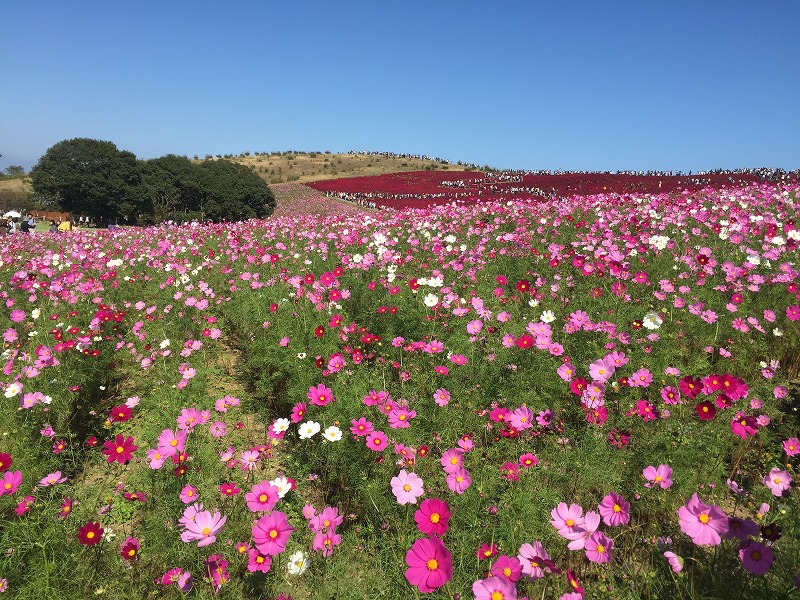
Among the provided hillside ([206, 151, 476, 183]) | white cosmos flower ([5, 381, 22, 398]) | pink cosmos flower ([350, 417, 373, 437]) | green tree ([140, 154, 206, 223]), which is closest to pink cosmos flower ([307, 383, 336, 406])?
pink cosmos flower ([350, 417, 373, 437])

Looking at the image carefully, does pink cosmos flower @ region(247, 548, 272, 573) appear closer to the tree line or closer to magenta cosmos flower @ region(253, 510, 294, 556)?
magenta cosmos flower @ region(253, 510, 294, 556)

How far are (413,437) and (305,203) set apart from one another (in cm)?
2499

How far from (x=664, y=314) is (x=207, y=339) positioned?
14.2 feet

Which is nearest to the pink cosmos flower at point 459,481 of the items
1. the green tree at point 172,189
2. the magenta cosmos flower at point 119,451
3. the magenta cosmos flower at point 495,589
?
the magenta cosmos flower at point 495,589

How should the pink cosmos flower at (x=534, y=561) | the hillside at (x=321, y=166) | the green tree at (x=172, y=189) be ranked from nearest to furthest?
the pink cosmos flower at (x=534, y=561) → the green tree at (x=172, y=189) → the hillside at (x=321, y=166)

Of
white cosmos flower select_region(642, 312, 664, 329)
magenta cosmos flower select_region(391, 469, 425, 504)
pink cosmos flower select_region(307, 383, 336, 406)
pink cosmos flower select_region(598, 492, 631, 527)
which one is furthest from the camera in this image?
white cosmos flower select_region(642, 312, 664, 329)

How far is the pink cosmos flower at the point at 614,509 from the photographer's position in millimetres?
1444

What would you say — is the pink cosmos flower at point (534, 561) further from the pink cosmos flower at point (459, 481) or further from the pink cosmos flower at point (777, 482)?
the pink cosmos flower at point (777, 482)

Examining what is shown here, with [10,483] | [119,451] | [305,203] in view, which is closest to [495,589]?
[119,451]

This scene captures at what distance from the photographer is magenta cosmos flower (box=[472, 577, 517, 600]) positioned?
3.85 ft

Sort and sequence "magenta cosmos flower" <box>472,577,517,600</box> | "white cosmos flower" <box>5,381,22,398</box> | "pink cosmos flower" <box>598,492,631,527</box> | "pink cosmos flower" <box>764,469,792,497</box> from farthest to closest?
"white cosmos flower" <box>5,381,22,398</box>
"pink cosmos flower" <box>764,469,792,497</box>
"pink cosmos flower" <box>598,492,631,527</box>
"magenta cosmos flower" <box>472,577,517,600</box>

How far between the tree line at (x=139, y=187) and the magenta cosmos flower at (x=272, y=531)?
29.8 m

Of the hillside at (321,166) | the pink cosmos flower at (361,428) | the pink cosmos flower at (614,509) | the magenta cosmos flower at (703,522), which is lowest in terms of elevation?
the pink cosmos flower at (361,428)

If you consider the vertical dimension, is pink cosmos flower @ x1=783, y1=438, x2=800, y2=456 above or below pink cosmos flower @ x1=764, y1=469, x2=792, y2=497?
below
